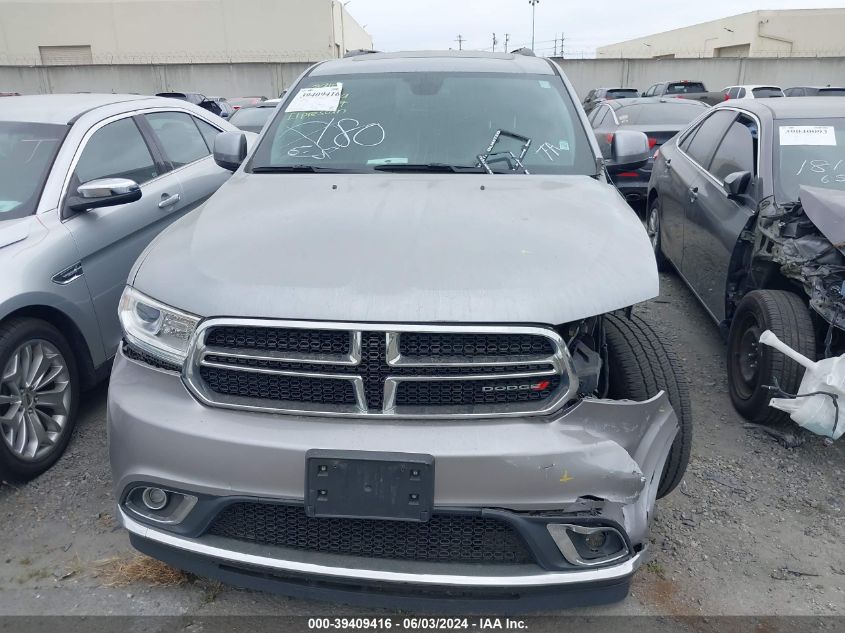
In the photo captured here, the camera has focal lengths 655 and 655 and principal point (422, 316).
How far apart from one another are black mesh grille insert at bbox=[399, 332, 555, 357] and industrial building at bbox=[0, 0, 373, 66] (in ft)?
136

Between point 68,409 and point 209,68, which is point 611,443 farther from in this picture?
point 209,68

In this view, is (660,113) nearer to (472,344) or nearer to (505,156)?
(505,156)

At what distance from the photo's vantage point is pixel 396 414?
2.02m

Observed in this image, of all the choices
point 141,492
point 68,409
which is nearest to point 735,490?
point 141,492

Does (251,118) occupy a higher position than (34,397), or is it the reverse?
(251,118)

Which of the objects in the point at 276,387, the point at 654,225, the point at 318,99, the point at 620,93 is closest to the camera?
the point at 276,387

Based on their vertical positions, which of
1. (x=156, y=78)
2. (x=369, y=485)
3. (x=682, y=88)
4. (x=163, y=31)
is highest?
(x=163, y=31)

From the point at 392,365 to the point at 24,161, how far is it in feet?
9.71

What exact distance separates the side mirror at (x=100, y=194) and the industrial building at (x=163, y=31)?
39461mm

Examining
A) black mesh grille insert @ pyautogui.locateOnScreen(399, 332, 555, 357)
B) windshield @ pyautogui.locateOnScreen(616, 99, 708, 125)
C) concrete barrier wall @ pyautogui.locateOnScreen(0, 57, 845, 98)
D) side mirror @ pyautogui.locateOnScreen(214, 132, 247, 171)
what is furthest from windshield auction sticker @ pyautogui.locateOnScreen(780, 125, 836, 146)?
concrete barrier wall @ pyautogui.locateOnScreen(0, 57, 845, 98)

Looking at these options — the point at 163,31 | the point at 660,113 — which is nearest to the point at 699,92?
the point at 660,113

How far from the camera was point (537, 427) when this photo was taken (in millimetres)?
1991

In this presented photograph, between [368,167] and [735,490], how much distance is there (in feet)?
7.71

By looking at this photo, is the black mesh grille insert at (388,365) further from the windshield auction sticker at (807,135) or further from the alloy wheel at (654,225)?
the alloy wheel at (654,225)
